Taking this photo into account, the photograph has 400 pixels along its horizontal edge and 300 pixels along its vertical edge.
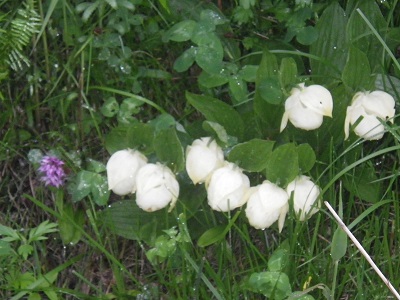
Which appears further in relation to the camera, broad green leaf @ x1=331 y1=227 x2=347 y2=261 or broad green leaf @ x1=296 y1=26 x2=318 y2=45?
broad green leaf @ x1=296 y1=26 x2=318 y2=45

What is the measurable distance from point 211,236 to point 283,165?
0.64 feet

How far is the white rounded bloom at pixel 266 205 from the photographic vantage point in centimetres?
166

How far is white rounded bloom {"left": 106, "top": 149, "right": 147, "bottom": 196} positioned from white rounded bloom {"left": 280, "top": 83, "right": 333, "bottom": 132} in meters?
0.30

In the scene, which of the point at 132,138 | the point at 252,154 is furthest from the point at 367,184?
the point at 132,138

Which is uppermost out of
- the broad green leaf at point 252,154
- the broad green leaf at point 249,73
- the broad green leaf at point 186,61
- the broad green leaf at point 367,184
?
the broad green leaf at point 186,61

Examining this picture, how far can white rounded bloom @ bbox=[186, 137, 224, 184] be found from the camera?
1.71m

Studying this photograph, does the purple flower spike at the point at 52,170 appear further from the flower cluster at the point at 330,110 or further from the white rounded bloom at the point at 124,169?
the flower cluster at the point at 330,110

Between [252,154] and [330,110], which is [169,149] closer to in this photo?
[252,154]

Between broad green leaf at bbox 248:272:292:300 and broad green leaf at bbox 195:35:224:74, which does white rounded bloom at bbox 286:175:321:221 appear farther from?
broad green leaf at bbox 195:35:224:74

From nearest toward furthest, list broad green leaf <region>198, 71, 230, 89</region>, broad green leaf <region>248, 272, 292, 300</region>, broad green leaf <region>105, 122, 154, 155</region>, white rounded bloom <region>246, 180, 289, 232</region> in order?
1. broad green leaf <region>248, 272, 292, 300</region>
2. white rounded bloom <region>246, 180, 289, 232</region>
3. broad green leaf <region>105, 122, 154, 155</region>
4. broad green leaf <region>198, 71, 230, 89</region>

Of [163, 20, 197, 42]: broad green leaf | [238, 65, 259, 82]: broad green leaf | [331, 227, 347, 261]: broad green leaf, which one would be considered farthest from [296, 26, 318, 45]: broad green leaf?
[331, 227, 347, 261]: broad green leaf

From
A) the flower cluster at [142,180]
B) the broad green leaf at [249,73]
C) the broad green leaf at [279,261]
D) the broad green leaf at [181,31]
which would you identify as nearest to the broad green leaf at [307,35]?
the broad green leaf at [249,73]

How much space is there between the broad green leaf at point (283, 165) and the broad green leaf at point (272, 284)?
220mm

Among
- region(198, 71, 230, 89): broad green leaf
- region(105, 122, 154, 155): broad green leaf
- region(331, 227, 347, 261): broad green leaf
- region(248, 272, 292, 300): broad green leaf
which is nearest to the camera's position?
region(331, 227, 347, 261): broad green leaf
